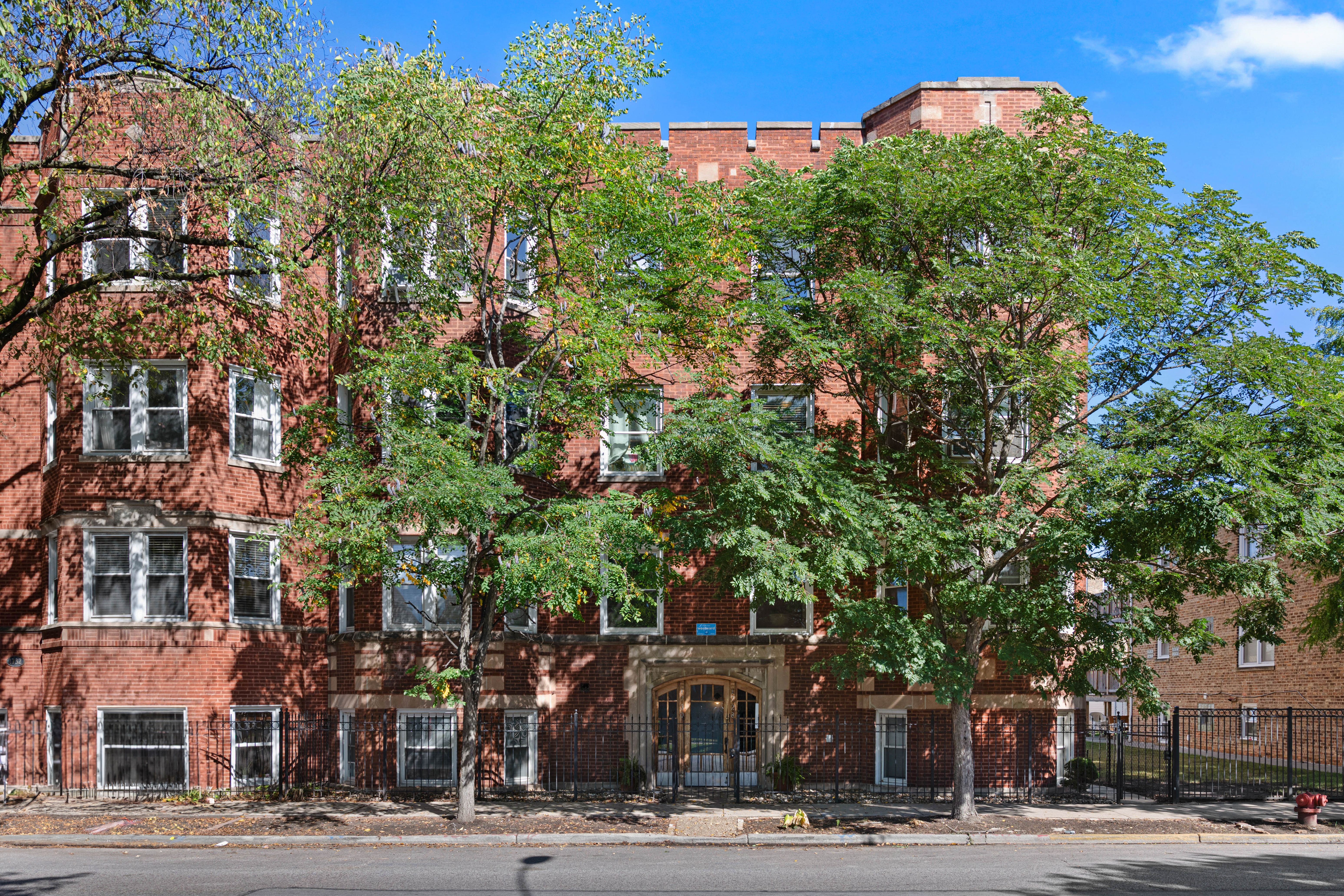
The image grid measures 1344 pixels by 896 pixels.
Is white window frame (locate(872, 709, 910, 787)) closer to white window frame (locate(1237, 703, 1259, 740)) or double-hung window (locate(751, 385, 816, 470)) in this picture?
double-hung window (locate(751, 385, 816, 470))

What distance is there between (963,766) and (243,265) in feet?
54.0

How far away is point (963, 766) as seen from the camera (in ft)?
58.5

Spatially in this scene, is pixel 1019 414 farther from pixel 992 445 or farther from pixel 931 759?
pixel 931 759

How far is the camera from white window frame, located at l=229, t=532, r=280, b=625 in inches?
797

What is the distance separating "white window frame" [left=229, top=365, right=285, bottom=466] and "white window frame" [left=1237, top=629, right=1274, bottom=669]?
29.0m

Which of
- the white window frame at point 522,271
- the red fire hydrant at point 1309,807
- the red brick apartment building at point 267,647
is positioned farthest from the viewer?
the red brick apartment building at point 267,647

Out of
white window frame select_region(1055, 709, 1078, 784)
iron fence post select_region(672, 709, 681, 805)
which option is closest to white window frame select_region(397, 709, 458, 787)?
iron fence post select_region(672, 709, 681, 805)

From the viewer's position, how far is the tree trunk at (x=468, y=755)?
57.0ft

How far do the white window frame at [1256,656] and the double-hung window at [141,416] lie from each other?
30876 mm

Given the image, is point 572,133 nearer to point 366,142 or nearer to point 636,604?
point 366,142

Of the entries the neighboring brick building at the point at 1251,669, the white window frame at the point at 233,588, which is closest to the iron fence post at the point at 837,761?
the neighboring brick building at the point at 1251,669

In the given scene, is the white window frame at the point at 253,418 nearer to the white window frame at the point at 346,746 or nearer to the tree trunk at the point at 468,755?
the white window frame at the point at 346,746

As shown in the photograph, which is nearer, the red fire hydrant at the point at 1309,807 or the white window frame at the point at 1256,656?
the red fire hydrant at the point at 1309,807

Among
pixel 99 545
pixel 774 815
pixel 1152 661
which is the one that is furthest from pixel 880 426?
pixel 1152 661
